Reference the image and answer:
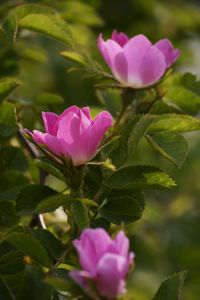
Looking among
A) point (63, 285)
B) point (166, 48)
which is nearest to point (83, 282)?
point (63, 285)

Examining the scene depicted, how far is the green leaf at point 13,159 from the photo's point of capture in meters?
0.83

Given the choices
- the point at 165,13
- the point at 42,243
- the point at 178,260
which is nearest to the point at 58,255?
the point at 42,243

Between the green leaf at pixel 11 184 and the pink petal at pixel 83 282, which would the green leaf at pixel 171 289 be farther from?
the green leaf at pixel 11 184

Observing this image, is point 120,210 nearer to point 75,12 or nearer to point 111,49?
point 111,49

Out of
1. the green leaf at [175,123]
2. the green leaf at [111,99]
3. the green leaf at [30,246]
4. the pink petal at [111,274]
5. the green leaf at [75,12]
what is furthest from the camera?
the green leaf at [75,12]

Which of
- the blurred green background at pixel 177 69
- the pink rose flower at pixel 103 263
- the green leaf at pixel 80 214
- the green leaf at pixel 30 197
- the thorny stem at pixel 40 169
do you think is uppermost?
the pink rose flower at pixel 103 263

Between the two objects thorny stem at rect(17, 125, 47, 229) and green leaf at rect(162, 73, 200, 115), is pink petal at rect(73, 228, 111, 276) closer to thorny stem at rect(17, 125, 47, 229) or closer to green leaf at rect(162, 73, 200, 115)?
thorny stem at rect(17, 125, 47, 229)

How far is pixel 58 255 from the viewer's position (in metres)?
0.66

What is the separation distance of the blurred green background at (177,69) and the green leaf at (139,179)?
0.32 meters

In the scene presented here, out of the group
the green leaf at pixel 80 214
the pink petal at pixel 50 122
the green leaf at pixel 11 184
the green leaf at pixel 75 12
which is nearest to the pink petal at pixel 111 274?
the green leaf at pixel 80 214

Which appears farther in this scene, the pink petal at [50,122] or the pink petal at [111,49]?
the pink petal at [111,49]

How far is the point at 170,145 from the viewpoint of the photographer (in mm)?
767

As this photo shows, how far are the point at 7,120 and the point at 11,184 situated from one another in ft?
0.30

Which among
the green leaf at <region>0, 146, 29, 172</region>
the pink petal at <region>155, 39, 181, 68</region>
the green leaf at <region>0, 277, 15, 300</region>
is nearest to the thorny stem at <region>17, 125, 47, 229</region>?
the green leaf at <region>0, 146, 29, 172</region>
